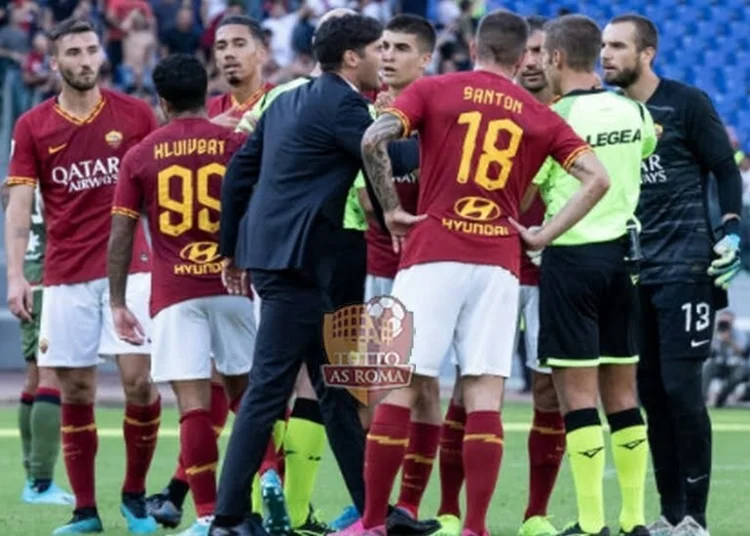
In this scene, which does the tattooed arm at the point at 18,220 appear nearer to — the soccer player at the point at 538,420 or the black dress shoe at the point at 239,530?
the black dress shoe at the point at 239,530

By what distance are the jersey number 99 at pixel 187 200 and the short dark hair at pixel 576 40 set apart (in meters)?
1.61

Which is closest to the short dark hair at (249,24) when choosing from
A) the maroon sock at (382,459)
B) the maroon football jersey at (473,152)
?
the maroon football jersey at (473,152)

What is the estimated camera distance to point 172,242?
33.3 feet

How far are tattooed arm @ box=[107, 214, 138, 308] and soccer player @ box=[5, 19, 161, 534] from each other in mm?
978

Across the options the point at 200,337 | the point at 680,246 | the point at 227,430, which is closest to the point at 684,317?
the point at 680,246

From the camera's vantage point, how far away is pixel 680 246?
10562 mm

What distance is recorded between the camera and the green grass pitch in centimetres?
1129

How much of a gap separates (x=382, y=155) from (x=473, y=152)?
0.40m

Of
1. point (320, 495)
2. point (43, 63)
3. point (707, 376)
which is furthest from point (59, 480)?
point (43, 63)

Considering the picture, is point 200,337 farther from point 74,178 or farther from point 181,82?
point 74,178

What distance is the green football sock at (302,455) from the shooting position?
10.4 metres

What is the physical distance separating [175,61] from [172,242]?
82 centimetres

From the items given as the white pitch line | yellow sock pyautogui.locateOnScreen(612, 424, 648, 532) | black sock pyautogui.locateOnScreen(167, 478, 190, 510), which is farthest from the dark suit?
the white pitch line

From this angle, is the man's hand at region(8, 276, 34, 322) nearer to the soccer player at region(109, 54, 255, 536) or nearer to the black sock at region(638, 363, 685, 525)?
the soccer player at region(109, 54, 255, 536)
